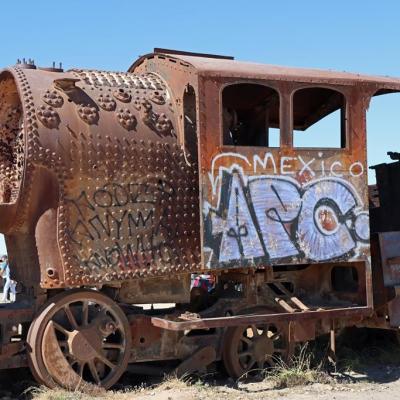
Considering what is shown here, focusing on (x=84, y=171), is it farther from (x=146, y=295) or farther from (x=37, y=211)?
(x=146, y=295)

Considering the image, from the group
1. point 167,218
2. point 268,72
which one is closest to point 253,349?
point 167,218

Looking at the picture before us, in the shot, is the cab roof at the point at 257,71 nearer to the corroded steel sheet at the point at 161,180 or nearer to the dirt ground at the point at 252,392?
the corroded steel sheet at the point at 161,180

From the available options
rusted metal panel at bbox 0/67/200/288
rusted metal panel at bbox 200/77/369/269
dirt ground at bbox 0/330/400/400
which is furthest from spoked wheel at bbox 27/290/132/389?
rusted metal panel at bbox 200/77/369/269

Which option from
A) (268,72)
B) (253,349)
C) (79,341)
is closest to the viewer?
(79,341)

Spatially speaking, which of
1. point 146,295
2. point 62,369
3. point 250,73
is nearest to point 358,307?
point 146,295

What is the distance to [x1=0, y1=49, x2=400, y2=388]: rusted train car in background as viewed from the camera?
6445 millimetres

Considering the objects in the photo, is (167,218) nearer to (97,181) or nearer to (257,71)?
(97,181)

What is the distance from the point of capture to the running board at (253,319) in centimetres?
656

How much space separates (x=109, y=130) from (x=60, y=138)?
555mm

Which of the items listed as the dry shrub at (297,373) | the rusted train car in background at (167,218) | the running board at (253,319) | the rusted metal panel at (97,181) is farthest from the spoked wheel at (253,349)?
the rusted metal panel at (97,181)

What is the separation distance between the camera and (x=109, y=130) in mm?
6730

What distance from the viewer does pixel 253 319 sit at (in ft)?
22.7

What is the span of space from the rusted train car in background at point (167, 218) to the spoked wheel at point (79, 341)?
1 cm

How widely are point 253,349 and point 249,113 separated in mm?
3238
